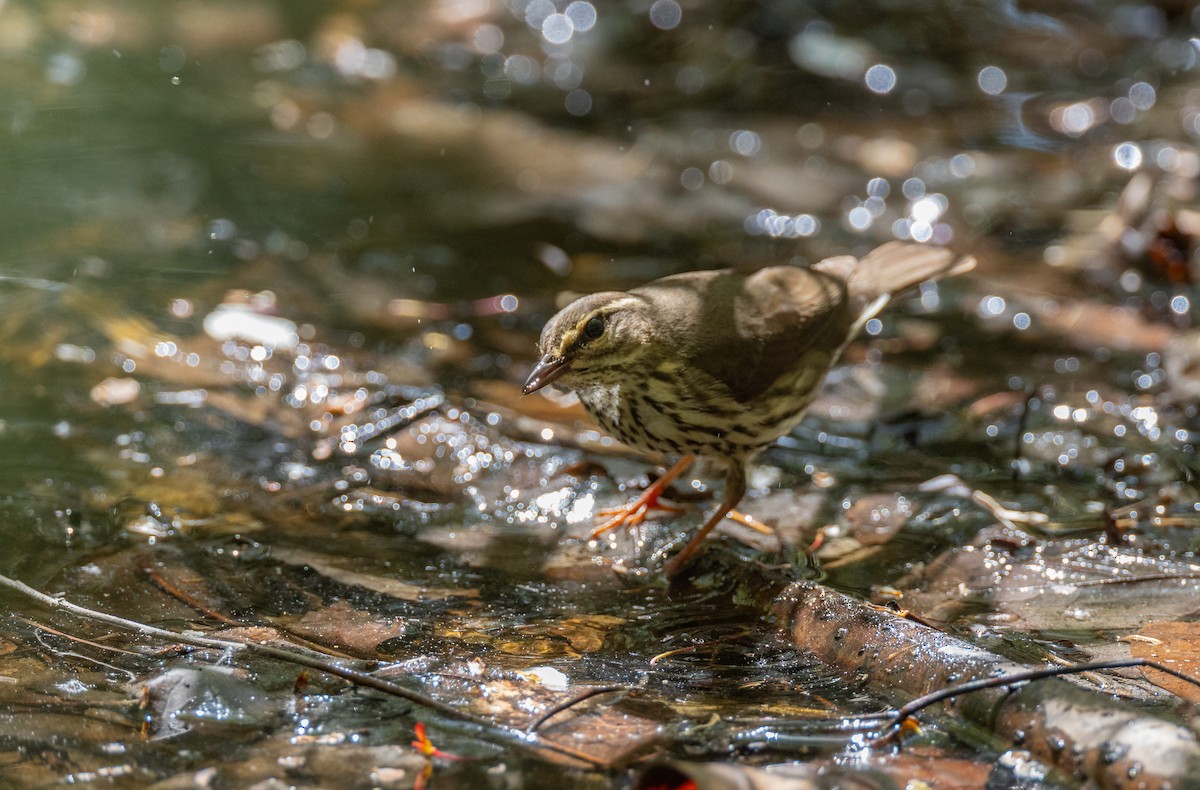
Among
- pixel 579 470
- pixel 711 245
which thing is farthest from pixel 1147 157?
pixel 579 470

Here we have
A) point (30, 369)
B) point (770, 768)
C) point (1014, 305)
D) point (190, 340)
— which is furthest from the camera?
point (1014, 305)

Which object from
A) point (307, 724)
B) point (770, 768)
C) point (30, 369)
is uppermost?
point (770, 768)

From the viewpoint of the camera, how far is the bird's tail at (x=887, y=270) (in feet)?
17.4

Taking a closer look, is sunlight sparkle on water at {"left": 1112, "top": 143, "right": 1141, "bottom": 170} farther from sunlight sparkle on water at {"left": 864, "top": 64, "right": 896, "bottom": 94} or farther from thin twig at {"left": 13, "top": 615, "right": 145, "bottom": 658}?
thin twig at {"left": 13, "top": 615, "right": 145, "bottom": 658}

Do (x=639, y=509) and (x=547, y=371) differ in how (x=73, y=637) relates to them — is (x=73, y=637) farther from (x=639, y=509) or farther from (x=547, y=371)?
(x=639, y=509)

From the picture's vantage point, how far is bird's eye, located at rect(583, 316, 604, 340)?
167 inches

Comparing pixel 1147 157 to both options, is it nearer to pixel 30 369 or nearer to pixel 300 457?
pixel 300 457

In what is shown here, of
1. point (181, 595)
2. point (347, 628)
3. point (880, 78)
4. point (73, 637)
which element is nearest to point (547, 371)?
point (347, 628)

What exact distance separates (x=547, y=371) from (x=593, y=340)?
0.67 ft

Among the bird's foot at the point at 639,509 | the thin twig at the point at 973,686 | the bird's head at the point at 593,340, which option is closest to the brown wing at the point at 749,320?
the bird's head at the point at 593,340

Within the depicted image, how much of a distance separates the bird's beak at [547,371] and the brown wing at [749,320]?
47cm

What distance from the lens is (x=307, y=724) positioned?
2.82 metres

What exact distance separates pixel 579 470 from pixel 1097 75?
7.46m

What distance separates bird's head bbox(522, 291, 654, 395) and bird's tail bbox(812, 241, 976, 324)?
1250 millimetres
